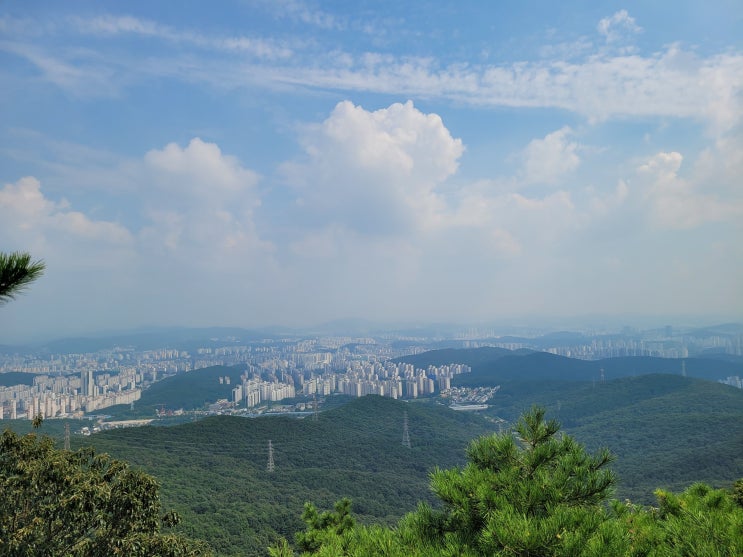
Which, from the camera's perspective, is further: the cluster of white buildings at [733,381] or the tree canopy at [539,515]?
the cluster of white buildings at [733,381]

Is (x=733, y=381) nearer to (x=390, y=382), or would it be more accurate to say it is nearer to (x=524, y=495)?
(x=390, y=382)

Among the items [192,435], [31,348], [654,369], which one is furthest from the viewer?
[31,348]

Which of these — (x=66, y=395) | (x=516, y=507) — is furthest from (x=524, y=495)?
(x=66, y=395)

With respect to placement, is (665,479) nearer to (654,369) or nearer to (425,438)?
(425,438)

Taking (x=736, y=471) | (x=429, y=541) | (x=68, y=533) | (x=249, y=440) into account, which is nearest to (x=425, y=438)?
(x=249, y=440)

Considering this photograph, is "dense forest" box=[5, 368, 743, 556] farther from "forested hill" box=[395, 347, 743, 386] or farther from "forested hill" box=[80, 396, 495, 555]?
"forested hill" box=[395, 347, 743, 386]

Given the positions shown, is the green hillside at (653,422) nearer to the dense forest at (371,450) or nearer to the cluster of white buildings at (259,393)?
the dense forest at (371,450)

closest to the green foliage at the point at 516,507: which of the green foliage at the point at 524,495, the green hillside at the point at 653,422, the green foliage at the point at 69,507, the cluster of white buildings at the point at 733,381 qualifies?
the green foliage at the point at 524,495
